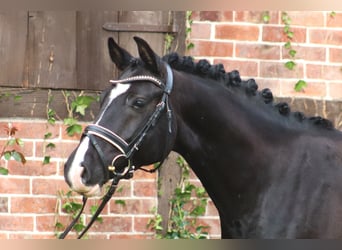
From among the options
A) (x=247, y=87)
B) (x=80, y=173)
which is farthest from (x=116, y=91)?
(x=247, y=87)

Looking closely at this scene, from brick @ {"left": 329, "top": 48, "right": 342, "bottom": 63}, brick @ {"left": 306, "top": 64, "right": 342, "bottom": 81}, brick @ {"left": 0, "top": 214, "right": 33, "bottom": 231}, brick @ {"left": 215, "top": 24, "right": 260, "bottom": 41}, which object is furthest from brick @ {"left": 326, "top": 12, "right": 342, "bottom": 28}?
brick @ {"left": 0, "top": 214, "right": 33, "bottom": 231}

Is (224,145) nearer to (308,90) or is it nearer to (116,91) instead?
(116,91)

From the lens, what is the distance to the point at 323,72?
445cm

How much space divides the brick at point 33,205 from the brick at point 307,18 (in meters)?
2.17

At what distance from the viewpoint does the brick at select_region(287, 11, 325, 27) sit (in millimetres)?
4430

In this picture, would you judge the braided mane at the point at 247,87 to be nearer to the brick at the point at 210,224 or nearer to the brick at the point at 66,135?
the brick at the point at 66,135

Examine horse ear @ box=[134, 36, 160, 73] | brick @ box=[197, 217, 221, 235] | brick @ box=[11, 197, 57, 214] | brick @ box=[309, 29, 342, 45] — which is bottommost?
brick @ box=[197, 217, 221, 235]

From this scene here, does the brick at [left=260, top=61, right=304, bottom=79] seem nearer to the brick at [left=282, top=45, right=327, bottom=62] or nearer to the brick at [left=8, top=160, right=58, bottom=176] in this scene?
the brick at [left=282, top=45, right=327, bottom=62]

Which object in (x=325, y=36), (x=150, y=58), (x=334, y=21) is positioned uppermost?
(x=334, y=21)

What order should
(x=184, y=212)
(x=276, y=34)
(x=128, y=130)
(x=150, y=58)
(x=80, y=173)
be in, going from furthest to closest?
(x=276, y=34) → (x=184, y=212) → (x=150, y=58) → (x=128, y=130) → (x=80, y=173)

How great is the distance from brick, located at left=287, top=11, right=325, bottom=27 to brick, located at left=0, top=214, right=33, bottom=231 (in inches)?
93.9

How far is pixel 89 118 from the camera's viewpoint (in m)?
4.25

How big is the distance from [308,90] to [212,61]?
75 centimetres

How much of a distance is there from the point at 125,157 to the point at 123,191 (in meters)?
1.45
